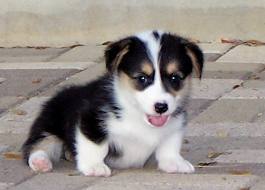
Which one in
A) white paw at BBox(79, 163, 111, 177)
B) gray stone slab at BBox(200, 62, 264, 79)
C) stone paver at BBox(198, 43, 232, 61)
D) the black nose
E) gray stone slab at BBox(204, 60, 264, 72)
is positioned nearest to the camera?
the black nose

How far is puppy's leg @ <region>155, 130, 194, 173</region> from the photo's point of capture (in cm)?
588

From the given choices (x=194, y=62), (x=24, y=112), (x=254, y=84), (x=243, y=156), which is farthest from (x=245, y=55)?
(x=194, y=62)

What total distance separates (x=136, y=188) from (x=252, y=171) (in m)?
0.89

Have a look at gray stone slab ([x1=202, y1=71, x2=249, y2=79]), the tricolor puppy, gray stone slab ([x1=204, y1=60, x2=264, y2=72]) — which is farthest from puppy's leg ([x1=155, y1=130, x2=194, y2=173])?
gray stone slab ([x1=204, y1=60, x2=264, y2=72])

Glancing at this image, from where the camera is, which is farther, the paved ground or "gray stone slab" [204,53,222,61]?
"gray stone slab" [204,53,222,61]

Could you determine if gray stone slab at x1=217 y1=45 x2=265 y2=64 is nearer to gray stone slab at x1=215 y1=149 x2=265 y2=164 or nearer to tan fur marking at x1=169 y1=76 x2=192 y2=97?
gray stone slab at x1=215 y1=149 x2=265 y2=164

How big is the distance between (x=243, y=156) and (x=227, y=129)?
0.85 meters

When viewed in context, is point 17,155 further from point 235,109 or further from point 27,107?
point 235,109

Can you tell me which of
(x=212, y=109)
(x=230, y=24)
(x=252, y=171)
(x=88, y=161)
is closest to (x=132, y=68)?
(x=88, y=161)

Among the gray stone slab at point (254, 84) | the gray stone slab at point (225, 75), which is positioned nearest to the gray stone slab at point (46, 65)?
the gray stone slab at point (225, 75)

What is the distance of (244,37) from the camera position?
35.0ft

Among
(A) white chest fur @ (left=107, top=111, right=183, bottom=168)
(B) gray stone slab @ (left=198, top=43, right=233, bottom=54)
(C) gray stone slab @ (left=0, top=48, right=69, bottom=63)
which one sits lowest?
(C) gray stone slab @ (left=0, top=48, right=69, bottom=63)

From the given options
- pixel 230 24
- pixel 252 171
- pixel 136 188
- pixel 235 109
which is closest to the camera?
pixel 136 188

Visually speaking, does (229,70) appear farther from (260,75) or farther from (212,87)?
(212,87)
